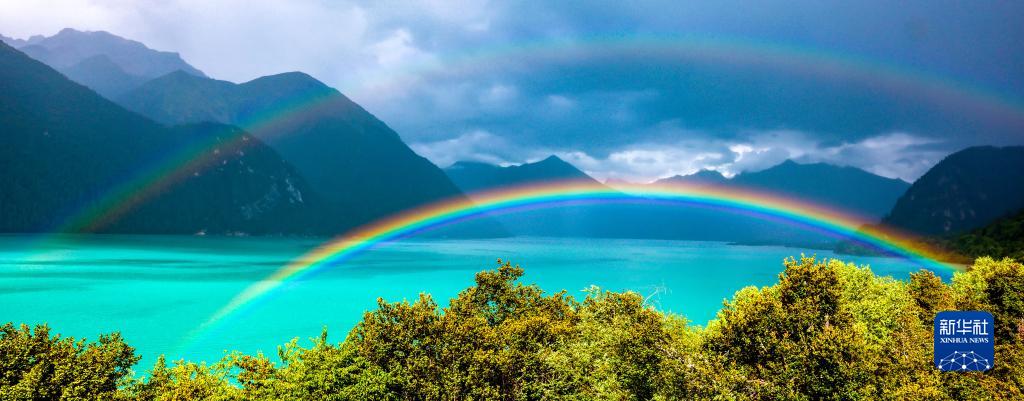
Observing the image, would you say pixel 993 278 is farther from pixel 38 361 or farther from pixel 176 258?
pixel 176 258

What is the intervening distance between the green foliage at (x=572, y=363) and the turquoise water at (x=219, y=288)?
465 cm

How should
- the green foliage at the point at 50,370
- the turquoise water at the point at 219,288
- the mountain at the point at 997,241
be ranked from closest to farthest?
the green foliage at the point at 50,370, the turquoise water at the point at 219,288, the mountain at the point at 997,241

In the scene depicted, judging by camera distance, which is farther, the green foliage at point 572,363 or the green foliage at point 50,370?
the green foliage at point 572,363

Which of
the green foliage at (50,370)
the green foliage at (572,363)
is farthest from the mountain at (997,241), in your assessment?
the green foliage at (50,370)

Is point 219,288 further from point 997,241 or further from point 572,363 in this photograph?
point 997,241

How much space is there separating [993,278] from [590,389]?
33389mm

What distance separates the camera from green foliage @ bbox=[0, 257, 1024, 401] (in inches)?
767

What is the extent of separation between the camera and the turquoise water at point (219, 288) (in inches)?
2783

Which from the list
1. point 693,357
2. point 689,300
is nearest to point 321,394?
point 693,357

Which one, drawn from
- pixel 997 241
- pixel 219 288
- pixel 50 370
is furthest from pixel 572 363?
pixel 997 241

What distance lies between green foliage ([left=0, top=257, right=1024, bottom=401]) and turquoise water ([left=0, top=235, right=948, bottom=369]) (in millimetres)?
4653

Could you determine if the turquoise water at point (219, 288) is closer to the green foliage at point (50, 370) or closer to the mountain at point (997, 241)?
the mountain at point (997, 241)

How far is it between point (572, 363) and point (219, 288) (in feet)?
367

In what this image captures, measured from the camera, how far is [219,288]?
365ft
